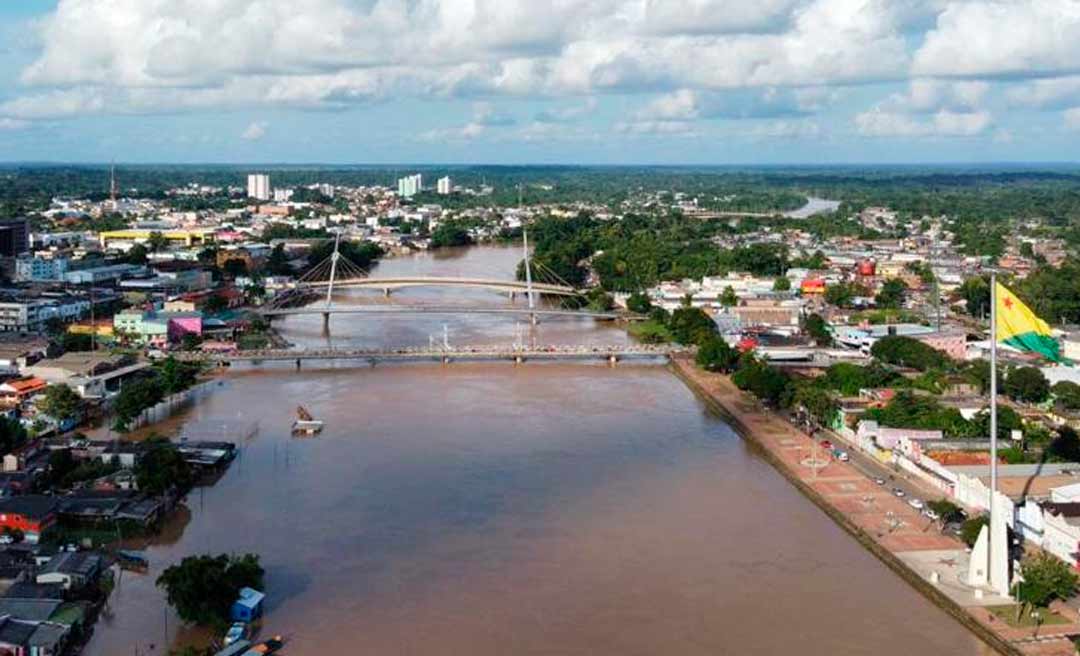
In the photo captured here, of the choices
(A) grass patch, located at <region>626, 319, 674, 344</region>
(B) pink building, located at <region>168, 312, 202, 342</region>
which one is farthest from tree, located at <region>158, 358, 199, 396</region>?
(A) grass patch, located at <region>626, 319, 674, 344</region>

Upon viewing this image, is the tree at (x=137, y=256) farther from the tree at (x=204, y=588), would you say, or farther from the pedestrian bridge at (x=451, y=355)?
the tree at (x=204, y=588)

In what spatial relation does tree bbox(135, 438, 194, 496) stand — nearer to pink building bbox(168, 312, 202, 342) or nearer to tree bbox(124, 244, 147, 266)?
pink building bbox(168, 312, 202, 342)

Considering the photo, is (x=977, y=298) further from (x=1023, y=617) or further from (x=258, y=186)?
(x=258, y=186)

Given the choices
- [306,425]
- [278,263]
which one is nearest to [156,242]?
[278,263]

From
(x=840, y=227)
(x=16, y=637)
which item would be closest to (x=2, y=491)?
(x=16, y=637)

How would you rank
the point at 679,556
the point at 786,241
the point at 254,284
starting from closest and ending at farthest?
the point at 679,556
the point at 254,284
the point at 786,241

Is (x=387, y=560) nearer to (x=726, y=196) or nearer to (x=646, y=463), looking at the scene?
(x=646, y=463)
